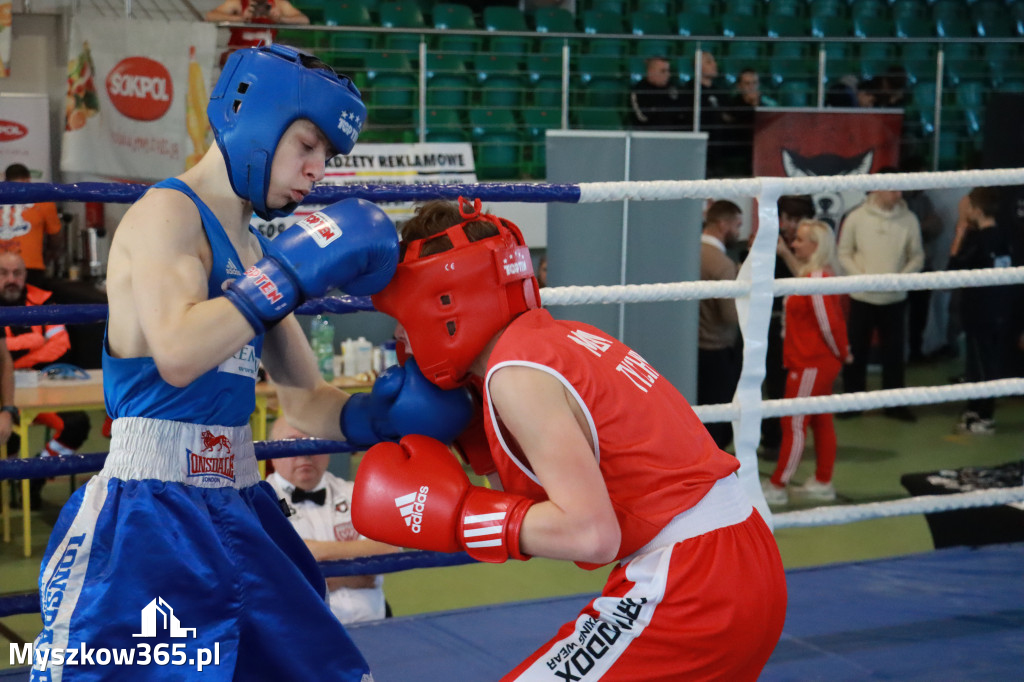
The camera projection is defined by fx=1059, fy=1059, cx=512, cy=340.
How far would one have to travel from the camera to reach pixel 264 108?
1496 mm

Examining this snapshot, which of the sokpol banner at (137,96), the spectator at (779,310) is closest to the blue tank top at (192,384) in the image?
the spectator at (779,310)

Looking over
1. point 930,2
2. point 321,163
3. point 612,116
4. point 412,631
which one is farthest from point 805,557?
point 930,2

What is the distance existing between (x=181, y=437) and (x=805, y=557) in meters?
3.56

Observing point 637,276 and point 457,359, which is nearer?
point 457,359

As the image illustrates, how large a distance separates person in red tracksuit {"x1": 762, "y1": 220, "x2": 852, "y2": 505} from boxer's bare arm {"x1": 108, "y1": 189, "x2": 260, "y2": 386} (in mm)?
4049

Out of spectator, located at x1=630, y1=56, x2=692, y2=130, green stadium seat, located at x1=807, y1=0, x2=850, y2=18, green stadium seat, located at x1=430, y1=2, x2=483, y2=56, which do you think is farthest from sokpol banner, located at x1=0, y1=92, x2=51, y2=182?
green stadium seat, located at x1=807, y1=0, x2=850, y2=18

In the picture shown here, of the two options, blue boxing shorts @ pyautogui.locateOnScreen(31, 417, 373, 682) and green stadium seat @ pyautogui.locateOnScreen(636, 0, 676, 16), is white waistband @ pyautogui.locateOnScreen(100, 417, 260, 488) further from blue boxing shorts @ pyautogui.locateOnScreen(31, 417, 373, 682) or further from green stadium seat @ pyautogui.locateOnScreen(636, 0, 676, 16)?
green stadium seat @ pyautogui.locateOnScreen(636, 0, 676, 16)

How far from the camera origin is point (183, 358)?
1.38 metres

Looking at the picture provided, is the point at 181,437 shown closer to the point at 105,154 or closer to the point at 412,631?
the point at 412,631

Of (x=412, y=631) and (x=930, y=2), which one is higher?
(x=930, y=2)

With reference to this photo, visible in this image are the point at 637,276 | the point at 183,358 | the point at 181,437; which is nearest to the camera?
the point at 183,358

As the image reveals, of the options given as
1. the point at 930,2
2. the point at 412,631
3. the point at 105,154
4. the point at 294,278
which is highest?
the point at 930,2

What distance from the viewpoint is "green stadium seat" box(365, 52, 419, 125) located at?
7.51 m

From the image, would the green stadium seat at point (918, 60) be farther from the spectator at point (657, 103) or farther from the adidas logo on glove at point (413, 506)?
the adidas logo on glove at point (413, 506)
